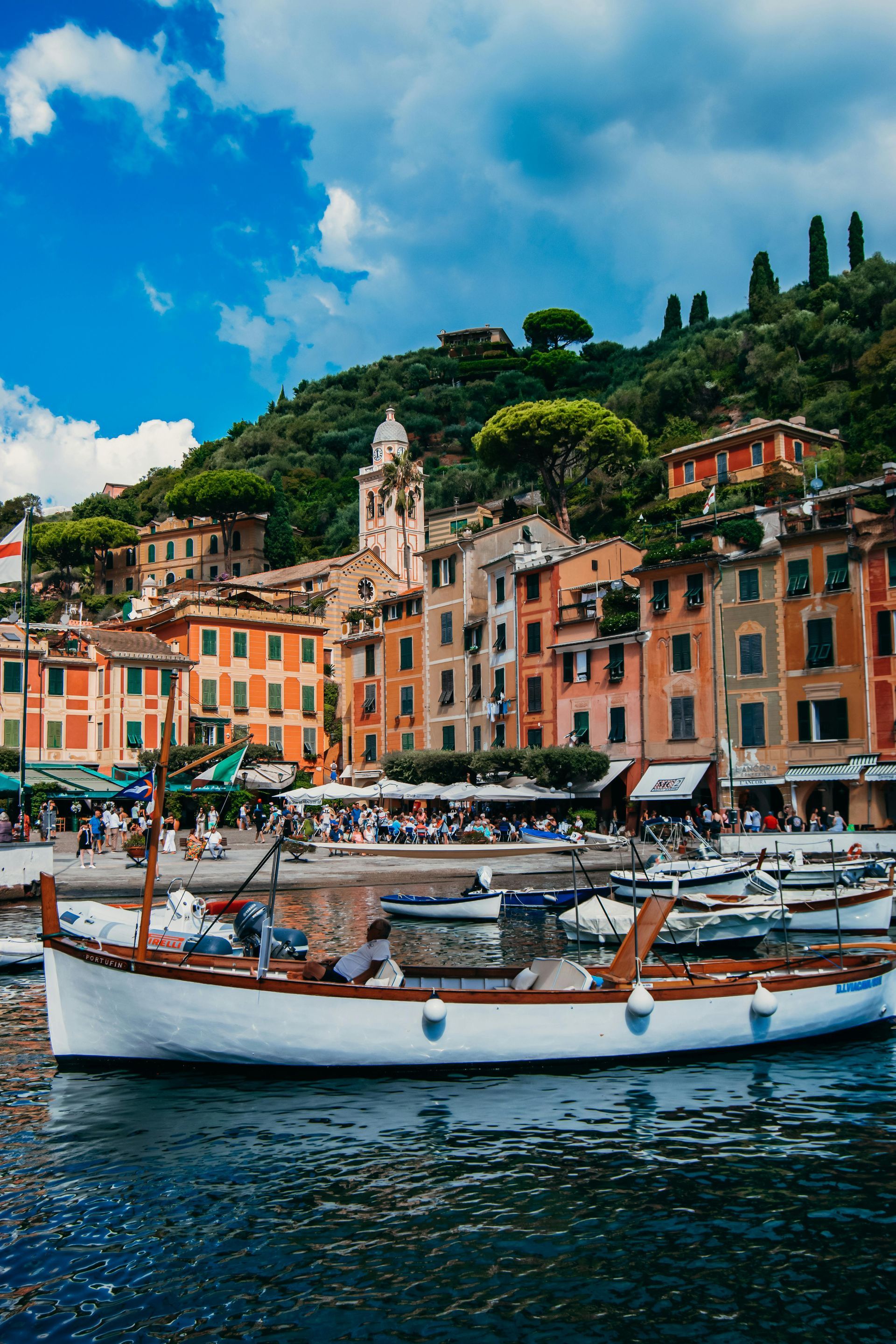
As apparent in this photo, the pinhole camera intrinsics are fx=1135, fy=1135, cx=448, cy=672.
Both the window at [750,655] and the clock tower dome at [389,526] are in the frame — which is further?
the clock tower dome at [389,526]

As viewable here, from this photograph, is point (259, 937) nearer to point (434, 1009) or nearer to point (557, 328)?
point (434, 1009)

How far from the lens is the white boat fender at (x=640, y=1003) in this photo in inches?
580

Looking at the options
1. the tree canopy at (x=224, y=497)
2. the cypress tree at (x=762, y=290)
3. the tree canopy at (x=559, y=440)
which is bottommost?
the tree canopy at (x=559, y=440)

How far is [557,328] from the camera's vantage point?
157 m

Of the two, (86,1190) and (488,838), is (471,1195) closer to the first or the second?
(86,1190)

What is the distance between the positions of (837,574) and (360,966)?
37.0 metres

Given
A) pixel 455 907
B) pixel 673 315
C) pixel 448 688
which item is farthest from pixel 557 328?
pixel 455 907

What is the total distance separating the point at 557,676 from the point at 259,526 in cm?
6182

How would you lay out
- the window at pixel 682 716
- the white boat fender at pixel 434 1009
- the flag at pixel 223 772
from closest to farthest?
the white boat fender at pixel 434 1009, the flag at pixel 223 772, the window at pixel 682 716

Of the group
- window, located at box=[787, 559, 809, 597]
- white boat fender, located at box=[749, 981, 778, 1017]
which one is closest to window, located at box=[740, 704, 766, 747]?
window, located at box=[787, 559, 809, 597]

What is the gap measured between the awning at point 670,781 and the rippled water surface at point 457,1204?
111 feet

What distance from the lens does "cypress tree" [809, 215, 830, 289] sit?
346 ft

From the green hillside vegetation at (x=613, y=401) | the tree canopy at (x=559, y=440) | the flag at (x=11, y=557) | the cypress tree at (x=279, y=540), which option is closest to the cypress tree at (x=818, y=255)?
the green hillside vegetation at (x=613, y=401)

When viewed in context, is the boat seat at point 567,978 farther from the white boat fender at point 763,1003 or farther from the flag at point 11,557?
the flag at point 11,557
